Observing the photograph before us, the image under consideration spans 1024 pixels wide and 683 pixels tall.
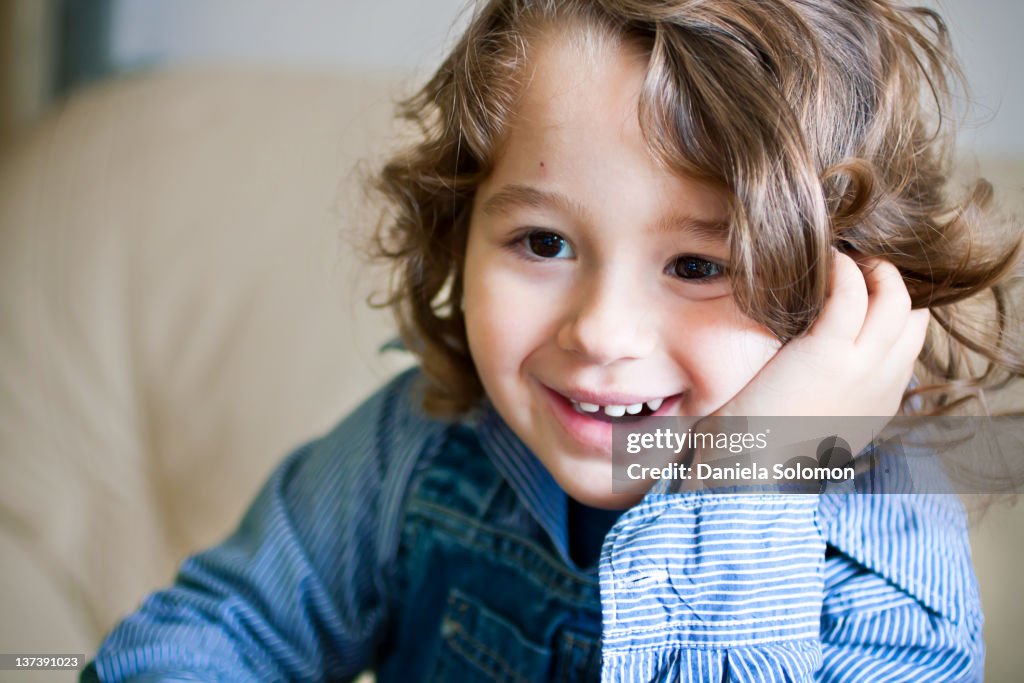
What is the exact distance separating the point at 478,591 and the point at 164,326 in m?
0.60

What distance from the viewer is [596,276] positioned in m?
0.52

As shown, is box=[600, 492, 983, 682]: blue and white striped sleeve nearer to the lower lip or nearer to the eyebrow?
the lower lip

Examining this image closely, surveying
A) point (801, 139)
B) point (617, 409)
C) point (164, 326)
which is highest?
point (164, 326)

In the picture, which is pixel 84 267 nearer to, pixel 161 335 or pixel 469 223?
pixel 161 335

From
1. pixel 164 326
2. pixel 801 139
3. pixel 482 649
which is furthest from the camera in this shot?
pixel 164 326

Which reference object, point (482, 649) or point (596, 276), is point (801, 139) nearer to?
point (596, 276)

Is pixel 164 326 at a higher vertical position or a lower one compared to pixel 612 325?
higher

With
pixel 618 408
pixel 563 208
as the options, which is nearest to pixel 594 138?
pixel 563 208

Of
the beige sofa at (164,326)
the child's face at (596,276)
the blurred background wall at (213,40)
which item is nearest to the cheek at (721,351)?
the child's face at (596,276)

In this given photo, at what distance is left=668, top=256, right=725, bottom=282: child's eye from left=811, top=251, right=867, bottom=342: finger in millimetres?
58

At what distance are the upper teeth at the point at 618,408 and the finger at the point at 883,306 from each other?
0.11 meters

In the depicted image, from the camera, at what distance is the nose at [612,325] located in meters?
0.51

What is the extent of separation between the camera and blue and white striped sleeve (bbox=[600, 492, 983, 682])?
1.75ft

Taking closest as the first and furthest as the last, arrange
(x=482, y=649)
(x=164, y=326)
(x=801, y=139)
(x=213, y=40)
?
1. (x=801, y=139)
2. (x=482, y=649)
3. (x=164, y=326)
4. (x=213, y=40)
